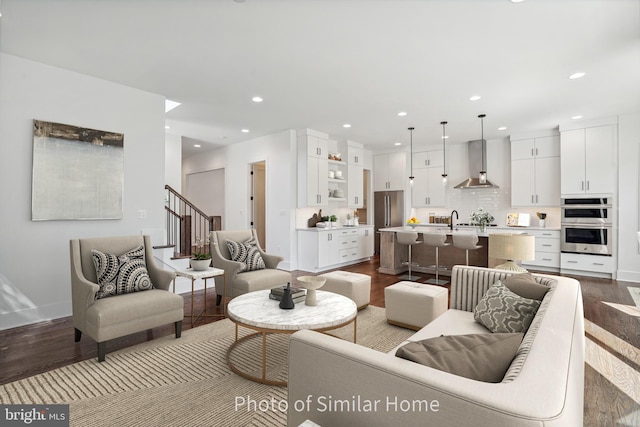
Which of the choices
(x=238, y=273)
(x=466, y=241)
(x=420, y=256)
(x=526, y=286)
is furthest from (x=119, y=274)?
(x=420, y=256)

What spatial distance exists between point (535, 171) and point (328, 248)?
15.0 feet

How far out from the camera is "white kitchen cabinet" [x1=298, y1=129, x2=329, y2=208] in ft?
21.1

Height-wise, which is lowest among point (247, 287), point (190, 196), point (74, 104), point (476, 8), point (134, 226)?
point (247, 287)

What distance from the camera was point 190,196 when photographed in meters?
9.95

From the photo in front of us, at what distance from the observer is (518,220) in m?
7.01

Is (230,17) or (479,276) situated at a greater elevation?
(230,17)

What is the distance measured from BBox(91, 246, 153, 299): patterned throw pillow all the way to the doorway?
4403 mm

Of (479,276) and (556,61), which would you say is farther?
(556,61)

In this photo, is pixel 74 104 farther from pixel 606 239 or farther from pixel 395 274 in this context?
pixel 606 239

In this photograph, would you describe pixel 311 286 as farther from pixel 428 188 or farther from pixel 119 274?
pixel 428 188

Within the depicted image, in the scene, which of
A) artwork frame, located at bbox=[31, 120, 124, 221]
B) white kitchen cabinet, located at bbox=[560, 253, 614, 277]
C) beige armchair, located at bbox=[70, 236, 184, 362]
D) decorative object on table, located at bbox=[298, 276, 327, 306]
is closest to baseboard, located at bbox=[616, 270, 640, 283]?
white kitchen cabinet, located at bbox=[560, 253, 614, 277]

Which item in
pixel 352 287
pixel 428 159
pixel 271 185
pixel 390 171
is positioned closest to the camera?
pixel 352 287

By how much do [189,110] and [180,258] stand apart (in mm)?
2371

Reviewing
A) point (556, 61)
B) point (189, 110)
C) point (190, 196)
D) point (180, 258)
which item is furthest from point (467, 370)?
point (190, 196)
